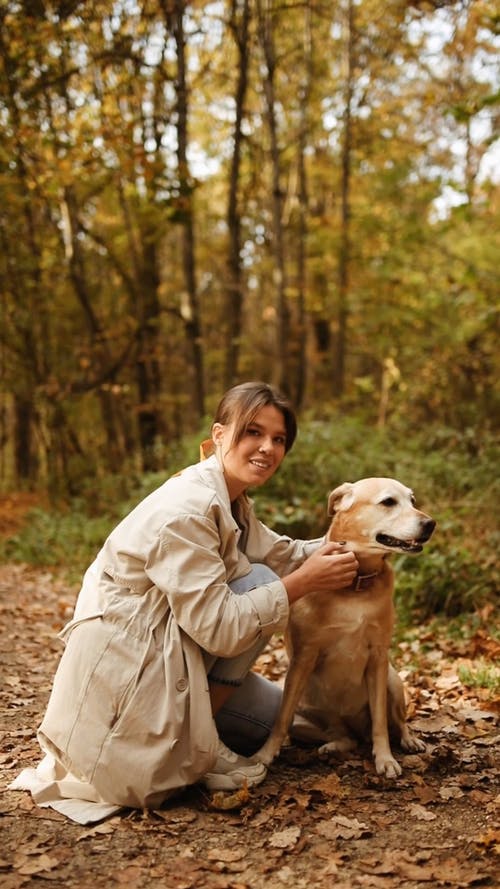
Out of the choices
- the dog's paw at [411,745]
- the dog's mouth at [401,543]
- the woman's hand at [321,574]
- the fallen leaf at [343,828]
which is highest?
the dog's mouth at [401,543]

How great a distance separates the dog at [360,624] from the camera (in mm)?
3322

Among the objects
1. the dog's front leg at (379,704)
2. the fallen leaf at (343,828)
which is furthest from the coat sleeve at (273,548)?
the fallen leaf at (343,828)

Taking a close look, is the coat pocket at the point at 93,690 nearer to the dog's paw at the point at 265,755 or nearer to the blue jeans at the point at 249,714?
the blue jeans at the point at 249,714

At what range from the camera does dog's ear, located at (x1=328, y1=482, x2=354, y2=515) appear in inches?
137

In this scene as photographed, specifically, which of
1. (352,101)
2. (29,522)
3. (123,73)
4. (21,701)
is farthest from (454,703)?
(352,101)

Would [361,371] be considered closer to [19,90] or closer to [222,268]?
[222,268]

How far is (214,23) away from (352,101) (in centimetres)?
381

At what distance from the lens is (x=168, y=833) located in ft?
9.20

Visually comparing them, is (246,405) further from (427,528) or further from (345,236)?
(345,236)

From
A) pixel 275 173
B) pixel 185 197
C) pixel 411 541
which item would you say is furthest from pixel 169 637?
pixel 275 173

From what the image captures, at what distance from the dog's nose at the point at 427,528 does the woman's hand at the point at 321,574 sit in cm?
31

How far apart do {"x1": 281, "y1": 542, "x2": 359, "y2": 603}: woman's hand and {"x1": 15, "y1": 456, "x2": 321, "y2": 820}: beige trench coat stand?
99 mm

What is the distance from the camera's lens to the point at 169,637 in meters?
2.92

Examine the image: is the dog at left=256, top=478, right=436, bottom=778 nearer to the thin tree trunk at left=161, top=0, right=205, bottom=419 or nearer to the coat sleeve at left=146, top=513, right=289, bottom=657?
the coat sleeve at left=146, top=513, right=289, bottom=657
